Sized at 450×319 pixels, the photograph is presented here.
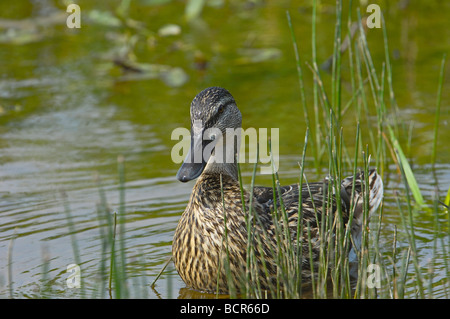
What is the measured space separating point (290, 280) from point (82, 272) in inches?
69.7

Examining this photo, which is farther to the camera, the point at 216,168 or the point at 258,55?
the point at 258,55

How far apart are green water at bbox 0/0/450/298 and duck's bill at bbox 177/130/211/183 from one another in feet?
2.75

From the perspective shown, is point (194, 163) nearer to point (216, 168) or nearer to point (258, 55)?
point (216, 168)

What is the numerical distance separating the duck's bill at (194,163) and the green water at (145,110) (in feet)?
2.75

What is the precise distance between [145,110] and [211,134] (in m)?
3.91

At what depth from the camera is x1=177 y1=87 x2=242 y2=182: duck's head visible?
16.5 ft

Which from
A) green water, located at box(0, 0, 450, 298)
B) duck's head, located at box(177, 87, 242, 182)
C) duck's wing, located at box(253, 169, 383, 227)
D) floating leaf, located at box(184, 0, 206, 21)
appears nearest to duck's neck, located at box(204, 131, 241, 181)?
duck's head, located at box(177, 87, 242, 182)

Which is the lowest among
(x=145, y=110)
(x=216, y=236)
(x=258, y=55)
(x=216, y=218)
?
(x=216, y=236)

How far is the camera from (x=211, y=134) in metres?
5.27

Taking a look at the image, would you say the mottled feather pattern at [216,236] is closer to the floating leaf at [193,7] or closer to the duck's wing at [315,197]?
the duck's wing at [315,197]

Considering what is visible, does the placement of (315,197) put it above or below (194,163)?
below

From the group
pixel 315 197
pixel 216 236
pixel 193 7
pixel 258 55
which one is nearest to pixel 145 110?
pixel 258 55

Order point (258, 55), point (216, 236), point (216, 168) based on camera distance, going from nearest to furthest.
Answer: point (216, 236) → point (216, 168) → point (258, 55)
